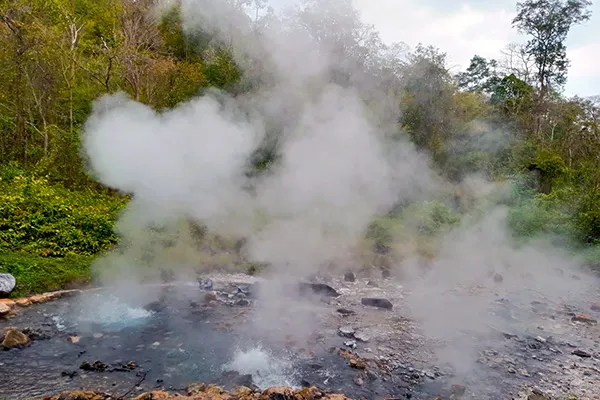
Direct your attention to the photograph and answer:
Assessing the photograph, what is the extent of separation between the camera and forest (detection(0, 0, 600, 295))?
1027 centimetres

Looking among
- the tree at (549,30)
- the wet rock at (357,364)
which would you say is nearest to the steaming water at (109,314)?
the wet rock at (357,364)

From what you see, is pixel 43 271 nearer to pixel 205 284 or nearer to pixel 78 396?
pixel 205 284

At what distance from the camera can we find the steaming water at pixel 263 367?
5.68 metres

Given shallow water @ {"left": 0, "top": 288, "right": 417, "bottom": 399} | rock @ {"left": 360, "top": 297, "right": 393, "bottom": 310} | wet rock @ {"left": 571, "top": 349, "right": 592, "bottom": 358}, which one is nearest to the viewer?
shallow water @ {"left": 0, "top": 288, "right": 417, "bottom": 399}

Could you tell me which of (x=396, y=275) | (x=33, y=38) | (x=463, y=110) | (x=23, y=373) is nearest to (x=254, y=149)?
(x=396, y=275)

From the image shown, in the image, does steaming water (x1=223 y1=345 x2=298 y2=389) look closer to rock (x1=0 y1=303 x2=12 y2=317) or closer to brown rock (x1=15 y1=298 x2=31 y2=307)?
rock (x1=0 y1=303 x2=12 y2=317)

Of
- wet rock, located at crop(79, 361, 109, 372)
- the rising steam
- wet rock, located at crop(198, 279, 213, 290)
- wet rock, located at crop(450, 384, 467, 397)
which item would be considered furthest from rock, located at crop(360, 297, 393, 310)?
wet rock, located at crop(79, 361, 109, 372)

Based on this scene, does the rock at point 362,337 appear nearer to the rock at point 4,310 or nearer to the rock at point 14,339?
the rock at point 14,339

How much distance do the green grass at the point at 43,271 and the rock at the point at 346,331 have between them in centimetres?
566

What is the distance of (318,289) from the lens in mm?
9594

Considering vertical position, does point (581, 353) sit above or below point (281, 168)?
below

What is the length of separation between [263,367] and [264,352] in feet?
1.41

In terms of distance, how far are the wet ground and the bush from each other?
212 cm

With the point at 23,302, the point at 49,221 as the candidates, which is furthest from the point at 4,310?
the point at 49,221
